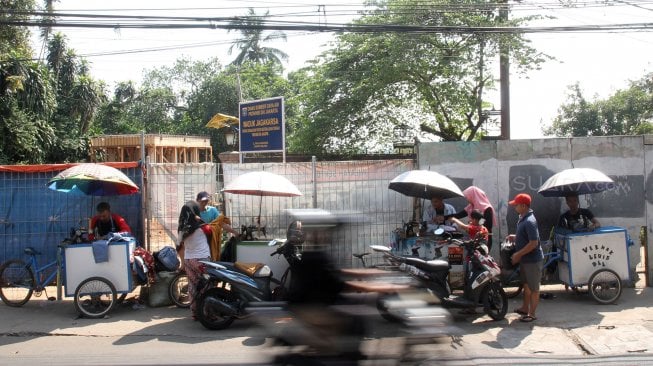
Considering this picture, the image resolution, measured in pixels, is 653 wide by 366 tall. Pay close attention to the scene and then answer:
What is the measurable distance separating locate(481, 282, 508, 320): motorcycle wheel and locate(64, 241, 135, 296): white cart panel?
4954mm

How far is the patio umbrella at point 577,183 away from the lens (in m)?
8.46

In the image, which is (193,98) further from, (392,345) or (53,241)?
(392,345)

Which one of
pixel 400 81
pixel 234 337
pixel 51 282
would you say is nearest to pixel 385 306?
pixel 234 337

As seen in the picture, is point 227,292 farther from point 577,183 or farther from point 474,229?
point 577,183

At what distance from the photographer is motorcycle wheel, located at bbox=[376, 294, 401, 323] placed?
12.7 ft

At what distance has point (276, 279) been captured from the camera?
833 centimetres

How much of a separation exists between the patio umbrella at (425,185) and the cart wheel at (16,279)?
5.67 metres

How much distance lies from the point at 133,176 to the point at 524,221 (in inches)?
238

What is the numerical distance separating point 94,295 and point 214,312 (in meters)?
1.97

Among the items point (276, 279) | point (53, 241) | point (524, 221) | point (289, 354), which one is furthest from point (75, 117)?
point (289, 354)

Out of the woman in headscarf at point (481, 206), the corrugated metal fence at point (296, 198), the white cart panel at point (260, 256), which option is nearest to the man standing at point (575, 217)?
the woman in headscarf at point (481, 206)

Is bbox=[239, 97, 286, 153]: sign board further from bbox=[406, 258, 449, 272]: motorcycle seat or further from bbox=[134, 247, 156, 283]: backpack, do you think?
bbox=[406, 258, 449, 272]: motorcycle seat

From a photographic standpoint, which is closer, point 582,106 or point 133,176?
point 133,176

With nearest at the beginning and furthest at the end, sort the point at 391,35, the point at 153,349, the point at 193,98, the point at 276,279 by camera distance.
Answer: the point at 153,349 < the point at 276,279 < the point at 391,35 < the point at 193,98
